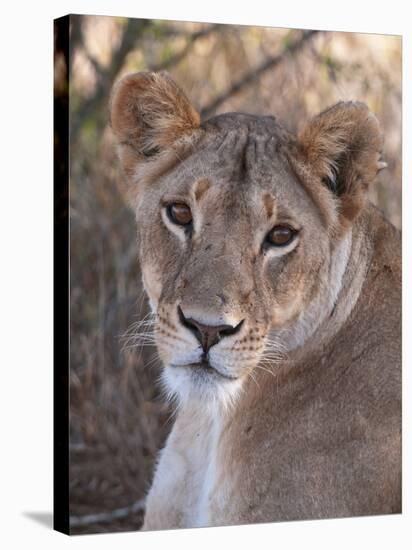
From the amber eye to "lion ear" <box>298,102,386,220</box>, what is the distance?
261mm

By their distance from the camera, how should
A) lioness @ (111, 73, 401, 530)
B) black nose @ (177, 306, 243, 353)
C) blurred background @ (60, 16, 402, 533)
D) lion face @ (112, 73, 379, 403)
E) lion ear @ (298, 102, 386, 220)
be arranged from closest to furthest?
black nose @ (177, 306, 243, 353), lion face @ (112, 73, 379, 403), lioness @ (111, 73, 401, 530), lion ear @ (298, 102, 386, 220), blurred background @ (60, 16, 402, 533)

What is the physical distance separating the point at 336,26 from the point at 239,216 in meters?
1.37

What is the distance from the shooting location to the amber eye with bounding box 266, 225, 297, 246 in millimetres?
5031

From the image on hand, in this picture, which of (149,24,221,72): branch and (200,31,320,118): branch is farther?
(200,31,320,118): branch

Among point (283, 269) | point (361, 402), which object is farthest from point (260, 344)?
point (361, 402)

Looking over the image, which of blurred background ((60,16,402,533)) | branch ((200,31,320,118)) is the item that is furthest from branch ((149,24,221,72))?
branch ((200,31,320,118))

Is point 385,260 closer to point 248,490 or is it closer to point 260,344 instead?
point 260,344

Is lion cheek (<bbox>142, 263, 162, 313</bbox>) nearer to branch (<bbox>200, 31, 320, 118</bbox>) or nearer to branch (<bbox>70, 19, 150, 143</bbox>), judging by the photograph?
branch (<bbox>70, 19, 150, 143</bbox>)

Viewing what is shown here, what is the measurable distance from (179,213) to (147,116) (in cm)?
46

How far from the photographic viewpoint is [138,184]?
527 cm

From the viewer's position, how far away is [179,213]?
5.05 metres

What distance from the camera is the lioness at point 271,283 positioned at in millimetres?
4988

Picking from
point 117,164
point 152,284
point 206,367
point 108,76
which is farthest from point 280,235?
point 108,76

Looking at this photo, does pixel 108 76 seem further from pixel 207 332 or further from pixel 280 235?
pixel 207 332
